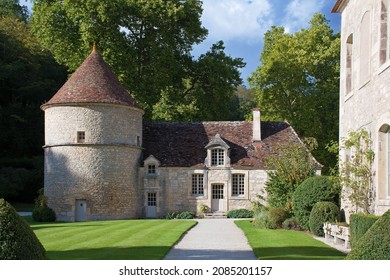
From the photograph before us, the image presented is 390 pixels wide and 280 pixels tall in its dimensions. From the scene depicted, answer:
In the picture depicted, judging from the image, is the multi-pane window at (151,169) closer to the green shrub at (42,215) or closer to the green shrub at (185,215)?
the green shrub at (185,215)

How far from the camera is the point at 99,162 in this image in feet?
90.2

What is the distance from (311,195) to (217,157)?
37.2 ft

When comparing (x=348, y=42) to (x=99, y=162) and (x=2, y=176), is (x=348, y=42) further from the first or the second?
(x=2, y=176)

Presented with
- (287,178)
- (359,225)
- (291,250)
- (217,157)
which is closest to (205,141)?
(217,157)

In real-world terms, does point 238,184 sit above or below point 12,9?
below

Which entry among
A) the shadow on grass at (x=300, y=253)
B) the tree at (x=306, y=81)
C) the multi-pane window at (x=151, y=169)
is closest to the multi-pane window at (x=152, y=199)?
the multi-pane window at (x=151, y=169)

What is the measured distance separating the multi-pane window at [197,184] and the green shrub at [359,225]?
55.4ft

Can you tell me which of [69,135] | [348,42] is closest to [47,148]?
[69,135]

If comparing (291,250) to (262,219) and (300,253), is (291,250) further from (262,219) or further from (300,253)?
(262,219)

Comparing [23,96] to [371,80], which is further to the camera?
[23,96]

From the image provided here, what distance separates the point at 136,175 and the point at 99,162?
8.45ft

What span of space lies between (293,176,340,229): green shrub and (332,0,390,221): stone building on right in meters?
2.02

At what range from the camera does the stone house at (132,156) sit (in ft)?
89.7

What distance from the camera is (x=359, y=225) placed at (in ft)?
40.8
